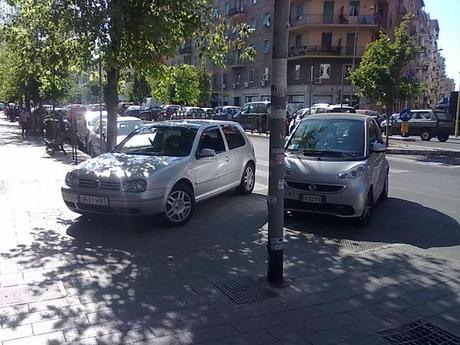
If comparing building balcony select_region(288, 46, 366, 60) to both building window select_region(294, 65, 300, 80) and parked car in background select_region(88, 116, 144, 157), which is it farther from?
parked car in background select_region(88, 116, 144, 157)

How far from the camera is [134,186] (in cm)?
634

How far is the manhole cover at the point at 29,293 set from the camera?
14.0 feet

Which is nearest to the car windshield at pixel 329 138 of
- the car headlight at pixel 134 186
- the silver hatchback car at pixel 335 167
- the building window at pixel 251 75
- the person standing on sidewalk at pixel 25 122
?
the silver hatchback car at pixel 335 167

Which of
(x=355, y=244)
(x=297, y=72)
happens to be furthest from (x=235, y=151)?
(x=297, y=72)

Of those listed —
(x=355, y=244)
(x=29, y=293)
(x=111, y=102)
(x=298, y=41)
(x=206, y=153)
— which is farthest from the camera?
(x=298, y=41)

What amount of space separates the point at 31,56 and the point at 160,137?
3.87 m

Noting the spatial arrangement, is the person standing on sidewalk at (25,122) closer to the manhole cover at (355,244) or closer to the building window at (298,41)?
the manhole cover at (355,244)

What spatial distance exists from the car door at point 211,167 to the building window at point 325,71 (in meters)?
41.0

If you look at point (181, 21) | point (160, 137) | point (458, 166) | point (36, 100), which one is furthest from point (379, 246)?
point (36, 100)

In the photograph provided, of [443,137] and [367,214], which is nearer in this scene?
[367,214]

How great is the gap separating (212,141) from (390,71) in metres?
14.1

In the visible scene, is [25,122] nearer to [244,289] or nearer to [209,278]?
[209,278]

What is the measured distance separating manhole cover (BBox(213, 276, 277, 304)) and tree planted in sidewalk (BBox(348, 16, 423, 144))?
17.1 meters

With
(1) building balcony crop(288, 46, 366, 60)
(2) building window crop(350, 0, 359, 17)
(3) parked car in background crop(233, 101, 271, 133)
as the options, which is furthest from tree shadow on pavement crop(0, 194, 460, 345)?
(2) building window crop(350, 0, 359, 17)
